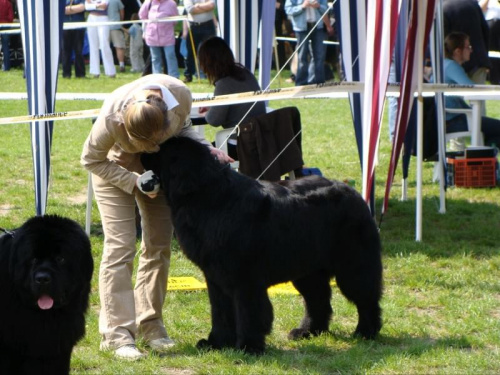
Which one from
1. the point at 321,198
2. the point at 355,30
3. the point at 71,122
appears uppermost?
the point at 355,30

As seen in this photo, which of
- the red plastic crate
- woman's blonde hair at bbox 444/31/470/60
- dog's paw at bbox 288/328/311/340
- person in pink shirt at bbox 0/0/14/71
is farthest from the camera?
person in pink shirt at bbox 0/0/14/71

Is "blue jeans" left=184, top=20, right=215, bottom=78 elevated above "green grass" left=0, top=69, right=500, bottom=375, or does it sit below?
above

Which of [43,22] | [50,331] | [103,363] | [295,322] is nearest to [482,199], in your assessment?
[295,322]

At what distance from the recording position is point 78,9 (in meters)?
18.4

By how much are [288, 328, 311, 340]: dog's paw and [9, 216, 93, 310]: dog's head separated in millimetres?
1677

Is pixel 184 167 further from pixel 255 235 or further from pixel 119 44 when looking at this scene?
pixel 119 44

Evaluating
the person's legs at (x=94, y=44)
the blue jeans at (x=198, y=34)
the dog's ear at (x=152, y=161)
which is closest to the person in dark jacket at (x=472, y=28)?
the blue jeans at (x=198, y=34)

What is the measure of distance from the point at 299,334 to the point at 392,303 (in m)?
0.93

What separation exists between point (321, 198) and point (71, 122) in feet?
33.7

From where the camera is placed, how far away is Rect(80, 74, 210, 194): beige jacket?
179 inches

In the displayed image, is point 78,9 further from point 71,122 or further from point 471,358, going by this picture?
point 471,358

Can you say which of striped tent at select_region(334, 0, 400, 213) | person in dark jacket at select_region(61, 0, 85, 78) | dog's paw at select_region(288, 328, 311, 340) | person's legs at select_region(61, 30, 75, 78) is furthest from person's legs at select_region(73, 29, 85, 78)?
dog's paw at select_region(288, 328, 311, 340)

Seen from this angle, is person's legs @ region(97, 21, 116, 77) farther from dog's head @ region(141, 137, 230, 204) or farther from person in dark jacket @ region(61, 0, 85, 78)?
dog's head @ region(141, 137, 230, 204)

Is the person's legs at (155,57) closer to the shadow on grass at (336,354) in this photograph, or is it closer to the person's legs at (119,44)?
the person's legs at (119,44)
